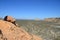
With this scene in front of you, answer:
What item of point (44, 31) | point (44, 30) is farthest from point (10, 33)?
point (44, 30)

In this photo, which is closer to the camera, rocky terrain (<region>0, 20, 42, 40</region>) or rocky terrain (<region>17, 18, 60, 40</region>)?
rocky terrain (<region>0, 20, 42, 40</region>)

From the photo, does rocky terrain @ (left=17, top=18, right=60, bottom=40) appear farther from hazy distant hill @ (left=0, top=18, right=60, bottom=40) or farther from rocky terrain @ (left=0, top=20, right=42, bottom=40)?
rocky terrain @ (left=0, top=20, right=42, bottom=40)

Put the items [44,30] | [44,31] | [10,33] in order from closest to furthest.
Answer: [10,33] < [44,31] < [44,30]

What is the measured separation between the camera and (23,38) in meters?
8.62

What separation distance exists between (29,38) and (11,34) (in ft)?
4.68

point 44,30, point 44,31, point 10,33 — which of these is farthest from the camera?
point 44,30

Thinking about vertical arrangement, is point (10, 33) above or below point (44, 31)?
above

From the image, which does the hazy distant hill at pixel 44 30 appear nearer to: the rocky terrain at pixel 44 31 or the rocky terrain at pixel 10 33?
the rocky terrain at pixel 44 31

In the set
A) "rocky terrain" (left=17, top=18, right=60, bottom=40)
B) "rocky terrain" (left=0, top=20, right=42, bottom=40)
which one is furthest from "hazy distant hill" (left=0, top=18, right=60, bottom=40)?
"rocky terrain" (left=0, top=20, right=42, bottom=40)

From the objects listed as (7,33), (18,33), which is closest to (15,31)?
(18,33)

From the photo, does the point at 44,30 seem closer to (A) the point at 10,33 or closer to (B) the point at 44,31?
(B) the point at 44,31

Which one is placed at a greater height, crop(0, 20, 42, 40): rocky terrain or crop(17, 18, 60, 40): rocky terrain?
crop(0, 20, 42, 40): rocky terrain

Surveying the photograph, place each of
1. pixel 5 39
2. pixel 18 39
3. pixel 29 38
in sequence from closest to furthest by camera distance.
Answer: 1. pixel 5 39
2. pixel 18 39
3. pixel 29 38

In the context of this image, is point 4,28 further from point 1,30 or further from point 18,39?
point 18,39
